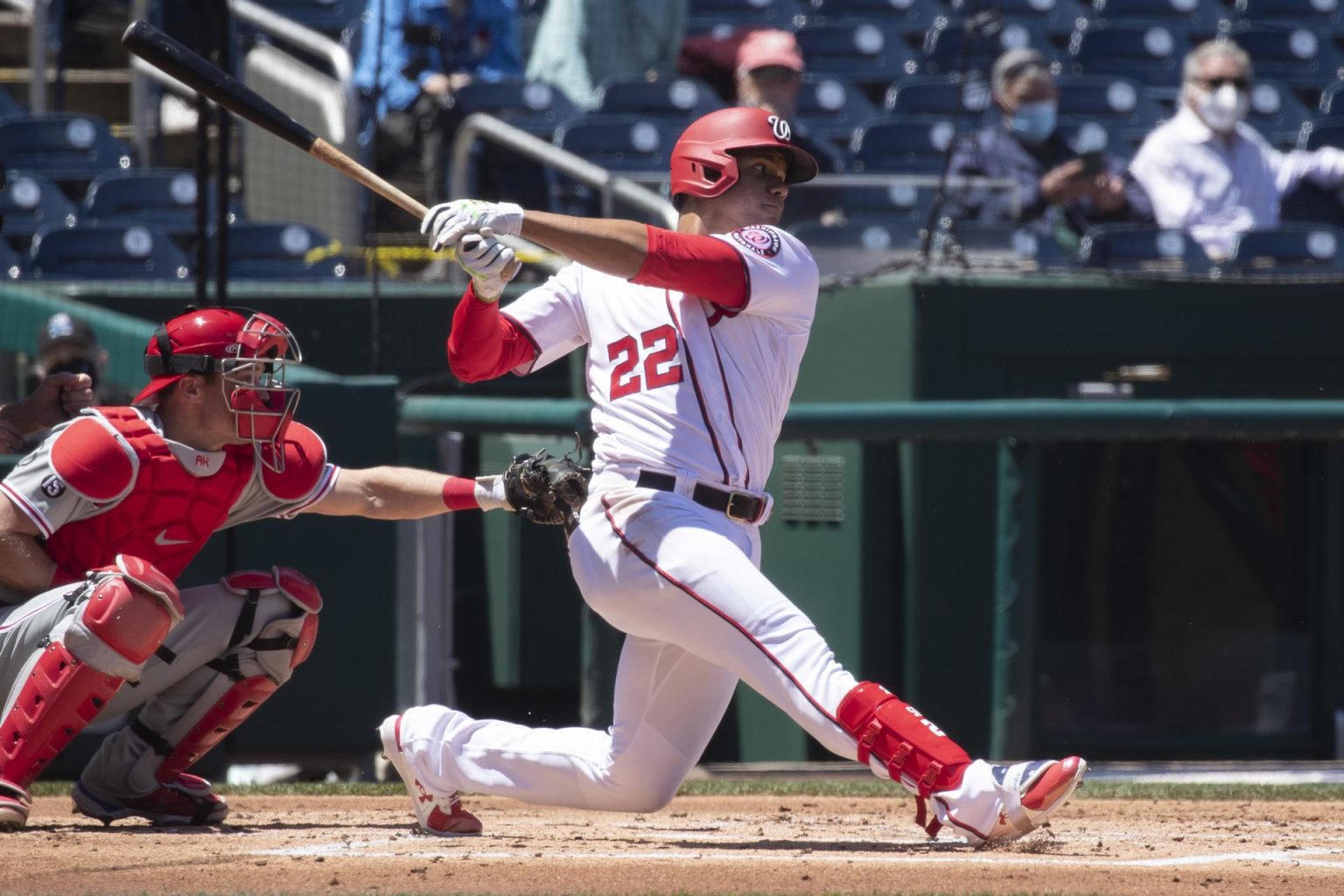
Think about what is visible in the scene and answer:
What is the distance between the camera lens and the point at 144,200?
764 cm

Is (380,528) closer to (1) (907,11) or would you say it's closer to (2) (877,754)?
(2) (877,754)

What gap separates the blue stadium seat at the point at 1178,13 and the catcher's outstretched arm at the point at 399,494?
22.3ft

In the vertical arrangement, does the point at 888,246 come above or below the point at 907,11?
below

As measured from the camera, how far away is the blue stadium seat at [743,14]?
31.1 feet

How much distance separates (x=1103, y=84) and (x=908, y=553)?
352 cm

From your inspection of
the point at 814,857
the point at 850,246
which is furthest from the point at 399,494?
the point at 850,246

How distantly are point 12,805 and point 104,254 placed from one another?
3844 millimetres

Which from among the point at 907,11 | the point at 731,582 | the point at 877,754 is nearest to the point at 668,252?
the point at 731,582

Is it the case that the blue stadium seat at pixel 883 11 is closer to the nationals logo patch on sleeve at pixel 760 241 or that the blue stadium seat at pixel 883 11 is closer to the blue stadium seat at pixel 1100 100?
the blue stadium seat at pixel 1100 100

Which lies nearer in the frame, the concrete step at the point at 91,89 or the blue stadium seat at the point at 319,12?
the blue stadium seat at the point at 319,12

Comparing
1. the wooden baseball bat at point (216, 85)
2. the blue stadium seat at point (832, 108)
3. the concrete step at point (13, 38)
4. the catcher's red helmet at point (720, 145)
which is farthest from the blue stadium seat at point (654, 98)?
the catcher's red helmet at point (720, 145)

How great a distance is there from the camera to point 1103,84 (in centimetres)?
863

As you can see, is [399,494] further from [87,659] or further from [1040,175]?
[1040,175]

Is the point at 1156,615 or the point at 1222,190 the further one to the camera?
the point at 1222,190
